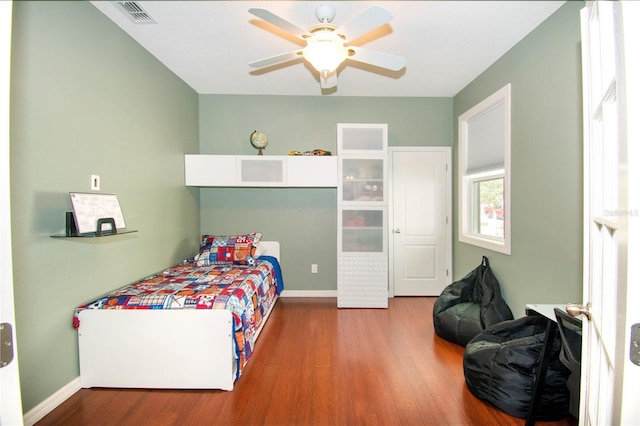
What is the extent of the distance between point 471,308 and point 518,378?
1.11 metres

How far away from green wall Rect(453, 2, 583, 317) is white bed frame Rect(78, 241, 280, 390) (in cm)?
245

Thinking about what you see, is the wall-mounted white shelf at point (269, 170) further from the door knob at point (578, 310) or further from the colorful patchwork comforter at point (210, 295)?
the door knob at point (578, 310)

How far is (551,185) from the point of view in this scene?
2.33 meters

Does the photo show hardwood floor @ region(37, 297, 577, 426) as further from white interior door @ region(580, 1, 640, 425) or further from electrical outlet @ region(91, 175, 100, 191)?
electrical outlet @ region(91, 175, 100, 191)

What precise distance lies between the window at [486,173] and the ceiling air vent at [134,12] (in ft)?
10.4

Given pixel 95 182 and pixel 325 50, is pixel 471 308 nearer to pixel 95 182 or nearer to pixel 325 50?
pixel 325 50

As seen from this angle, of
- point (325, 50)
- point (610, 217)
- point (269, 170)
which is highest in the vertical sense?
point (325, 50)

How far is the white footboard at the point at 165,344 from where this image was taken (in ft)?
6.72

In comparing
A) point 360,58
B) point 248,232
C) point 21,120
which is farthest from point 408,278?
point 21,120

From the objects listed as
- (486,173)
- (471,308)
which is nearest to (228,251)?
(471,308)

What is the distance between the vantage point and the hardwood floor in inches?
70.7

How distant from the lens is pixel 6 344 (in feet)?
2.22

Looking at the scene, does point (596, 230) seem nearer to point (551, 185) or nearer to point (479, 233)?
point (551, 185)

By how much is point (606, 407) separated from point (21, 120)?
2791 millimetres
